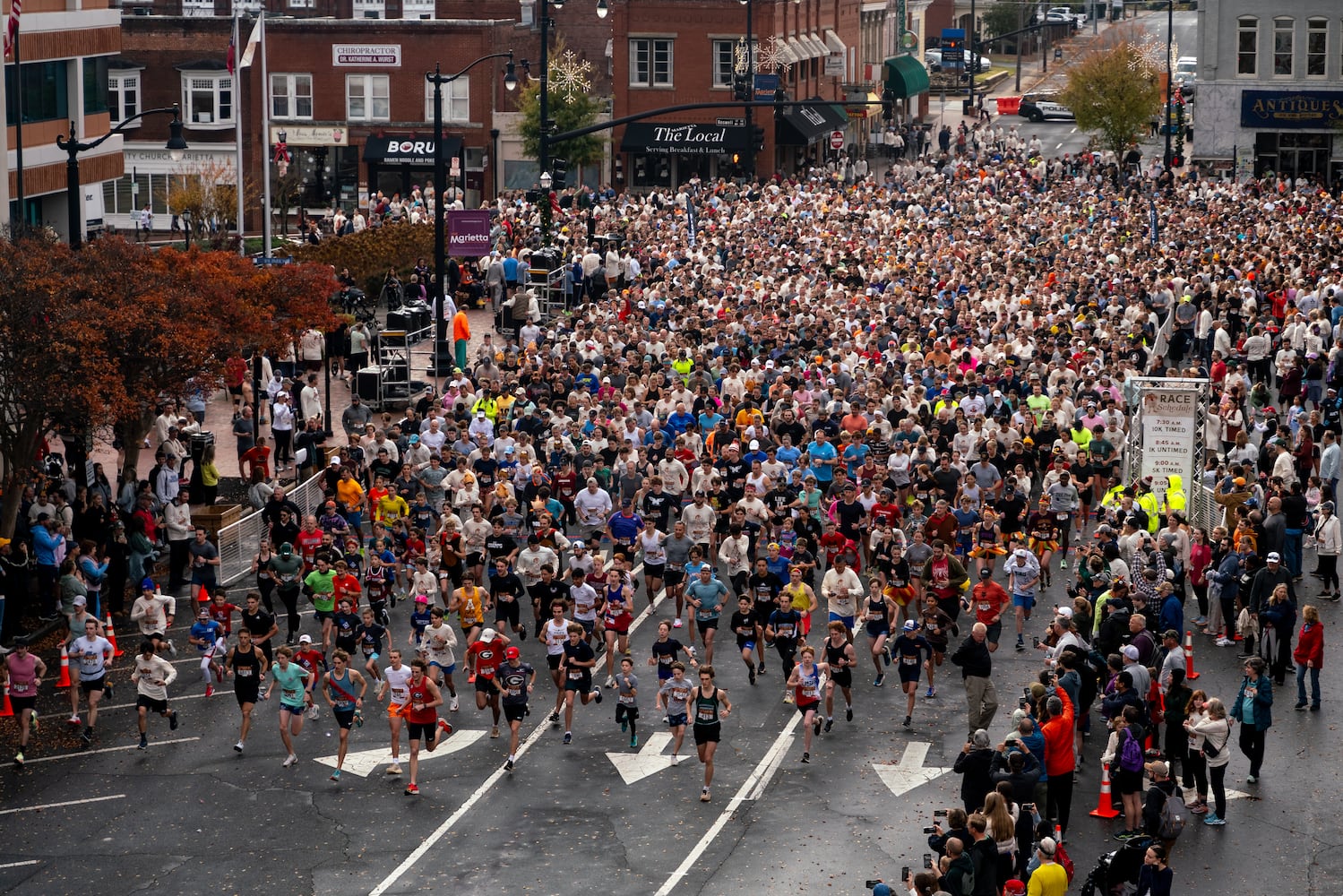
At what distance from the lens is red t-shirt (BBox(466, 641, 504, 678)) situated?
20984 mm

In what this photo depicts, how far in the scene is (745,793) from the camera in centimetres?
1936

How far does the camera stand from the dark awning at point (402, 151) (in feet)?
241

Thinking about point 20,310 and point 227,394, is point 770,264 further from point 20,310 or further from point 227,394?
point 20,310

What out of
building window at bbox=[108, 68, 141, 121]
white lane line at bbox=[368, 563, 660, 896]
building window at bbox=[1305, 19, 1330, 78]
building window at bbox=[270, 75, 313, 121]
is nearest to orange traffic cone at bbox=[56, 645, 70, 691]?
white lane line at bbox=[368, 563, 660, 896]

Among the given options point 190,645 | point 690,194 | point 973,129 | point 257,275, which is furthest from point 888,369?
point 973,129

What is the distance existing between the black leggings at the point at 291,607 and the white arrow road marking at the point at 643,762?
555 centimetres

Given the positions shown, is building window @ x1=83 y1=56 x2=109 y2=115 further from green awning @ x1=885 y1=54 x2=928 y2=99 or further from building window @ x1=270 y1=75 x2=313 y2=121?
green awning @ x1=885 y1=54 x2=928 y2=99

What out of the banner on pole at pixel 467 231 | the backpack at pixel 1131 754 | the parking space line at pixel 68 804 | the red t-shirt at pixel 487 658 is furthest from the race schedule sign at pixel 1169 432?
the banner on pole at pixel 467 231

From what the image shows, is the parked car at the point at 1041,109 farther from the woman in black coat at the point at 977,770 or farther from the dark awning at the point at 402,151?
the woman in black coat at the point at 977,770

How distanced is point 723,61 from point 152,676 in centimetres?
5893

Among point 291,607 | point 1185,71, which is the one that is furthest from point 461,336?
point 1185,71

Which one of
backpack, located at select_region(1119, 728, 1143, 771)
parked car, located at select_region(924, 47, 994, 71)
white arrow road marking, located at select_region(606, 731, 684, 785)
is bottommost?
white arrow road marking, located at select_region(606, 731, 684, 785)

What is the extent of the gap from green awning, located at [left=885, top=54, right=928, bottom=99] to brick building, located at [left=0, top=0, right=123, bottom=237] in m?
55.8

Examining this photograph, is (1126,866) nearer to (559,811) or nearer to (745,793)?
(745,793)
